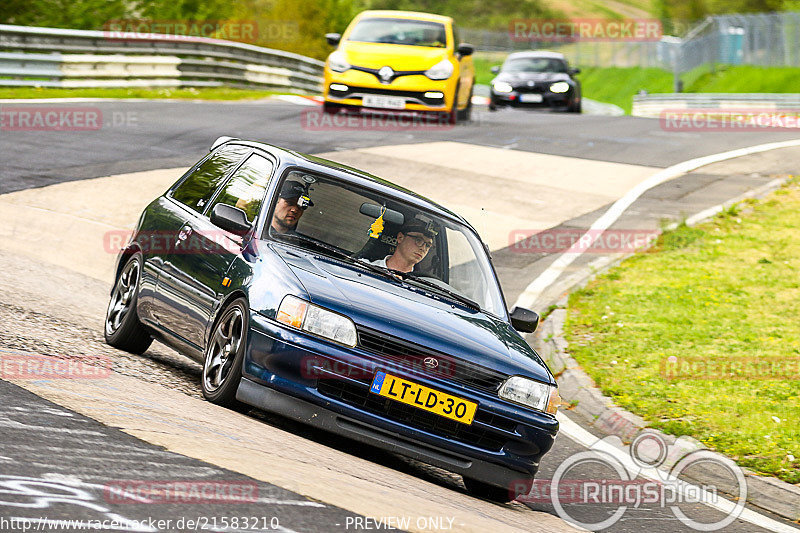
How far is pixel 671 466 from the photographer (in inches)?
317

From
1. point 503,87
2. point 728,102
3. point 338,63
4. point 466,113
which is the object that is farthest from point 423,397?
point 728,102

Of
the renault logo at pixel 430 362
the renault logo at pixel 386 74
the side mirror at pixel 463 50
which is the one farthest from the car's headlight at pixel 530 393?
the side mirror at pixel 463 50

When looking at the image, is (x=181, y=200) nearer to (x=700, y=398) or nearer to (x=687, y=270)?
(x=700, y=398)

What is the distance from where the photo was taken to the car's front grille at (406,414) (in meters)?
6.08

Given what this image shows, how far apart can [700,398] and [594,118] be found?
19.5m

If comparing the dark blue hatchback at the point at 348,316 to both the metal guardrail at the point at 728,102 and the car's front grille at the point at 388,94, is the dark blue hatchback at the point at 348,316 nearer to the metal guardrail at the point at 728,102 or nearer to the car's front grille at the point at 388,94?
the car's front grille at the point at 388,94

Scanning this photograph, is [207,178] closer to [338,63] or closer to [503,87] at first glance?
[338,63]

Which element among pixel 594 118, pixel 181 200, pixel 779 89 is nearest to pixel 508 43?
pixel 779 89

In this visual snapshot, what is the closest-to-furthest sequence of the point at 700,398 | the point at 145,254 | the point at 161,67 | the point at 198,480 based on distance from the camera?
the point at 198,480 < the point at 145,254 < the point at 700,398 < the point at 161,67

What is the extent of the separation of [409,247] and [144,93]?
1978 centimetres

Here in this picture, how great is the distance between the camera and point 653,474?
7.86 meters

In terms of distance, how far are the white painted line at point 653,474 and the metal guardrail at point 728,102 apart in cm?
3142

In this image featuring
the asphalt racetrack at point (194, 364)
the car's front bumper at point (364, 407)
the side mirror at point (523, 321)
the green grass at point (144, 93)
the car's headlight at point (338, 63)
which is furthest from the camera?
the green grass at point (144, 93)

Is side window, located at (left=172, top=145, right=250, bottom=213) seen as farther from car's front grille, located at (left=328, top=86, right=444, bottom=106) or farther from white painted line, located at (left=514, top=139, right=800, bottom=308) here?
car's front grille, located at (left=328, top=86, right=444, bottom=106)
